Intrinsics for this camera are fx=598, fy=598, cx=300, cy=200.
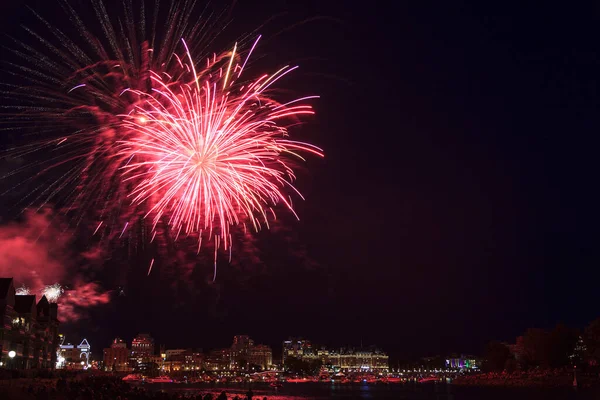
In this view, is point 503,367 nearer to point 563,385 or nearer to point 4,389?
point 563,385

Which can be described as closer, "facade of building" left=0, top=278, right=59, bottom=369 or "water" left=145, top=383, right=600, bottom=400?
"facade of building" left=0, top=278, right=59, bottom=369

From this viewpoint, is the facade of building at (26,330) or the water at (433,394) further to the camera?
the water at (433,394)

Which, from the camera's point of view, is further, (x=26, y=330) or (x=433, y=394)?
(x=433, y=394)

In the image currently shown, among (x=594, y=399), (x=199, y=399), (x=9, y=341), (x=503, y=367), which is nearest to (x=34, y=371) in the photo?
(x=9, y=341)

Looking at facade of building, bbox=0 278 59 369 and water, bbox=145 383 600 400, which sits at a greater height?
facade of building, bbox=0 278 59 369

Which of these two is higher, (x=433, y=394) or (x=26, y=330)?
(x=26, y=330)

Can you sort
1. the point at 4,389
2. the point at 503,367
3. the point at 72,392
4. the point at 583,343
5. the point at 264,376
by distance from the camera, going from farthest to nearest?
1. the point at 264,376
2. the point at 503,367
3. the point at 583,343
4. the point at 72,392
5. the point at 4,389

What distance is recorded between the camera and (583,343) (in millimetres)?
87562

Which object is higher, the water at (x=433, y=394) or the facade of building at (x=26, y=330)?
the facade of building at (x=26, y=330)

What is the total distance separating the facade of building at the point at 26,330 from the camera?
51.4 m

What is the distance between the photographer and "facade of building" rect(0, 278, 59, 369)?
169ft

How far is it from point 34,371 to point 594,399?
155ft

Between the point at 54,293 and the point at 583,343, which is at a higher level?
the point at 54,293

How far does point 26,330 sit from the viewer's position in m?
57.0
